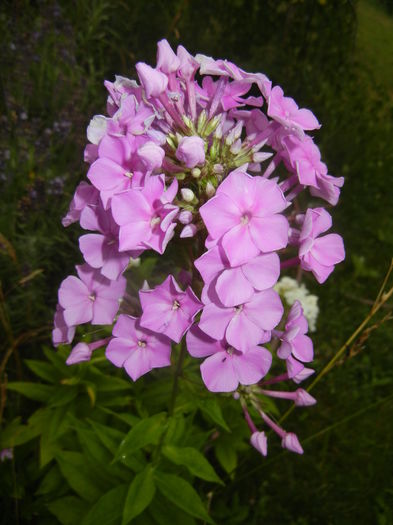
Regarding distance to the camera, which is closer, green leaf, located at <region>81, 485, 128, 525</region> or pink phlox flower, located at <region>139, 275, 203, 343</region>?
pink phlox flower, located at <region>139, 275, 203, 343</region>

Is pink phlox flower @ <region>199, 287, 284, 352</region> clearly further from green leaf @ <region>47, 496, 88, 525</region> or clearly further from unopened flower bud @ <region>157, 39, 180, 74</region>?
green leaf @ <region>47, 496, 88, 525</region>

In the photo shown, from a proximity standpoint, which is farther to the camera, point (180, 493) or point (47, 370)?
point (47, 370)

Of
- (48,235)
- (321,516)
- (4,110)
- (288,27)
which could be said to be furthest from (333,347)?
(288,27)

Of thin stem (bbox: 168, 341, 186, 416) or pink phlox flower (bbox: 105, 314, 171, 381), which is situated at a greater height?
pink phlox flower (bbox: 105, 314, 171, 381)

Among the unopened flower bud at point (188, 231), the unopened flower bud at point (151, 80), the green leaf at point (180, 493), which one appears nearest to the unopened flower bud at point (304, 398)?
the green leaf at point (180, 493)

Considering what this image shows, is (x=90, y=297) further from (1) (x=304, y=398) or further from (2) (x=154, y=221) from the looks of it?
(1) (x=304, y=398)

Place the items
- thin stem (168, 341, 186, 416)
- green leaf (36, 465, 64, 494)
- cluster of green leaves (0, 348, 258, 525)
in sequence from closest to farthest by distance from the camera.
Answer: thin stem (168, 341, 186, 416)
cluster of green leaves (0, 348, 258, 525)
green leaf (36, 465, 64, 494)

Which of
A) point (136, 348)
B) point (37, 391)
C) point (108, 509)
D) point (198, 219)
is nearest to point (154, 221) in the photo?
point (198, 219)

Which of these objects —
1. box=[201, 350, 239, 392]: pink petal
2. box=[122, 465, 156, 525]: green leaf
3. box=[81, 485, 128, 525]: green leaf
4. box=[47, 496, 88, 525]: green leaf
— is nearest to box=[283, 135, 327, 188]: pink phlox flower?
box=[201, 350, 239, 392]: pink petal
